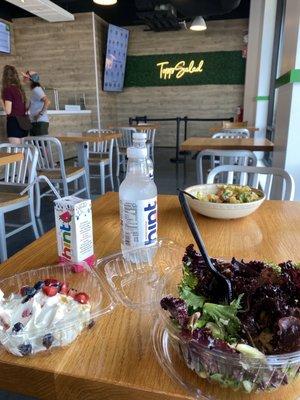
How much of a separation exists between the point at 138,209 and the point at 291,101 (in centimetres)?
211

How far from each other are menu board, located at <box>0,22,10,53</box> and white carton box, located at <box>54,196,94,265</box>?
806 centimetres

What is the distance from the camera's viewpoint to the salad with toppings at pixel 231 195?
1.12 meters

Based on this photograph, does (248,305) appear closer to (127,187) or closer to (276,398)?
(276,398)

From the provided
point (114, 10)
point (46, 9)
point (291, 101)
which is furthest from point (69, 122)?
point (291, 101)

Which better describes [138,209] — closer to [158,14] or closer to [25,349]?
[25,349]

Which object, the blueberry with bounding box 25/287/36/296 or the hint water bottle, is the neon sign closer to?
the hint water bottle

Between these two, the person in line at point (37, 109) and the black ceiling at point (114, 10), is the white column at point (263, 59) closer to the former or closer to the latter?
the black ceiling at point (114, 10)

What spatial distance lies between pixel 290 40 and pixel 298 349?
2680 mm

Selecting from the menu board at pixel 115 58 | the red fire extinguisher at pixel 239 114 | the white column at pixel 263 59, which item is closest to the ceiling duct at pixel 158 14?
the menu board at pixel 115 58

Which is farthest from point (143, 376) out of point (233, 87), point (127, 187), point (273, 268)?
point (233, 87)

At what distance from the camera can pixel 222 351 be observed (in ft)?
1.34

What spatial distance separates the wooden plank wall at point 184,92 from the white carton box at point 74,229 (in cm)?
863

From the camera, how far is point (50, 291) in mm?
570

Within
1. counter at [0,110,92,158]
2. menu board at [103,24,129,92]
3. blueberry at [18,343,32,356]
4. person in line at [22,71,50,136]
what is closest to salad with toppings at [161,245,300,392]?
blueberry at [18,343,32,356]
